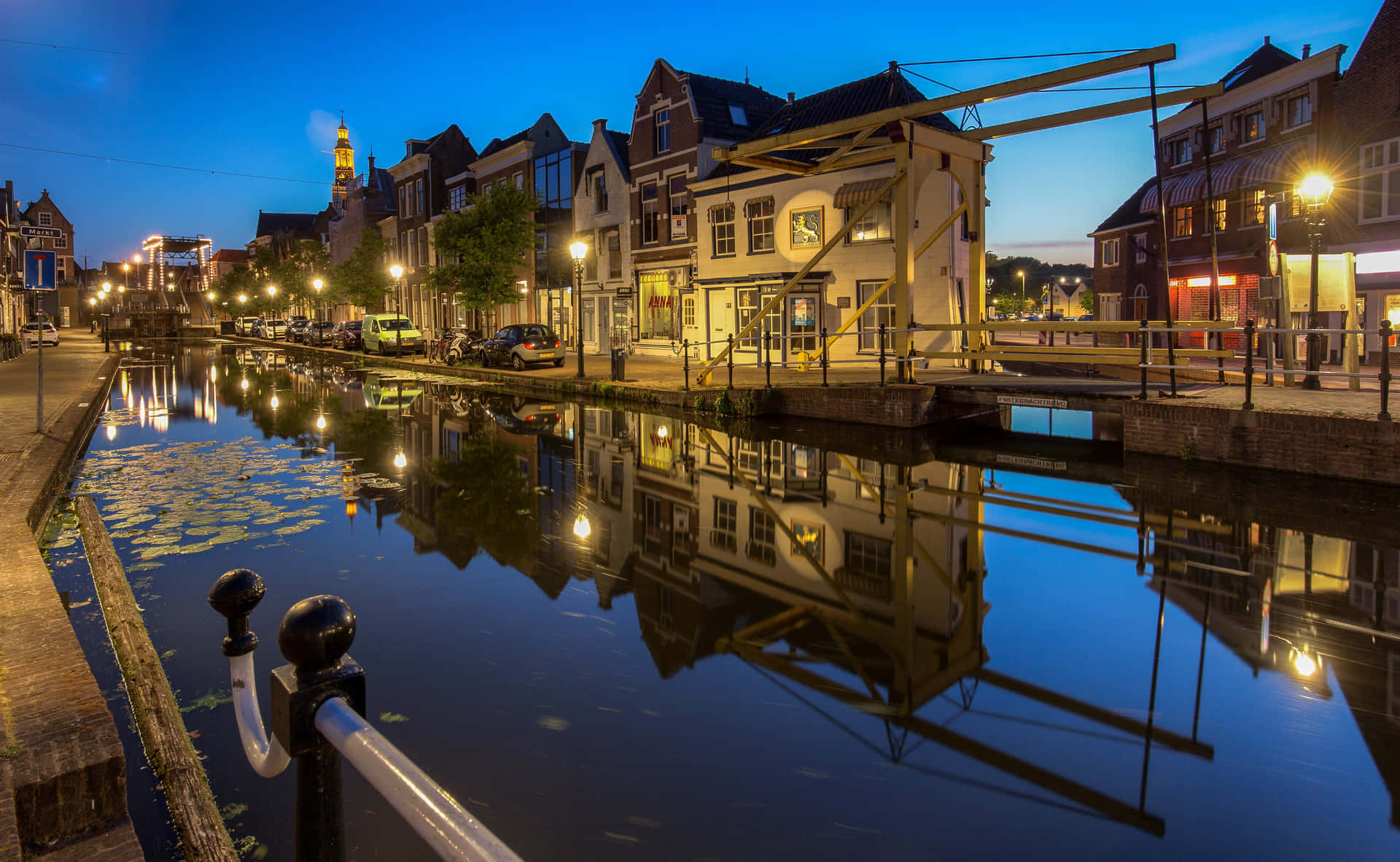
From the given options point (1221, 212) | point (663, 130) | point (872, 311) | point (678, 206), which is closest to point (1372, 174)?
point (1221, 212)

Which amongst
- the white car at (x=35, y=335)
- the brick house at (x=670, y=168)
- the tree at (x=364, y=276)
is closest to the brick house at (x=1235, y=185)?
the brick house at (x=670, y=168)

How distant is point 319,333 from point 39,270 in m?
40.1

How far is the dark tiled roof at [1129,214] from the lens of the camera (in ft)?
134

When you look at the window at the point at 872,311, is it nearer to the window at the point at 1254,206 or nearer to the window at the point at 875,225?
the window at the point at 875,225

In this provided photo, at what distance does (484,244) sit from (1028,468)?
82.3ft

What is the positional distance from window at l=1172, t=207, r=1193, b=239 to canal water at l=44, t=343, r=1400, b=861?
28607 mm

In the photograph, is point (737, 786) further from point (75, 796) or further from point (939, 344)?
point (939, 344)

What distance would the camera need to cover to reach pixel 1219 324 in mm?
13672

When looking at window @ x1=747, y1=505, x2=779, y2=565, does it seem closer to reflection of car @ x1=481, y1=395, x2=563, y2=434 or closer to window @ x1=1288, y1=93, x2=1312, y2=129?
reflection of car @ x1=481, y1=395, x2=563, y2=434

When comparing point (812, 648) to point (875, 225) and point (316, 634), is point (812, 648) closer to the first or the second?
point (316, 634)

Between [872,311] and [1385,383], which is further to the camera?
[872,311]

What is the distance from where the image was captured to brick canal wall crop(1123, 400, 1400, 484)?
10.3 metres

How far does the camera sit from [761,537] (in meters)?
8.27

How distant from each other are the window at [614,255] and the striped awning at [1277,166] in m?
22.2
